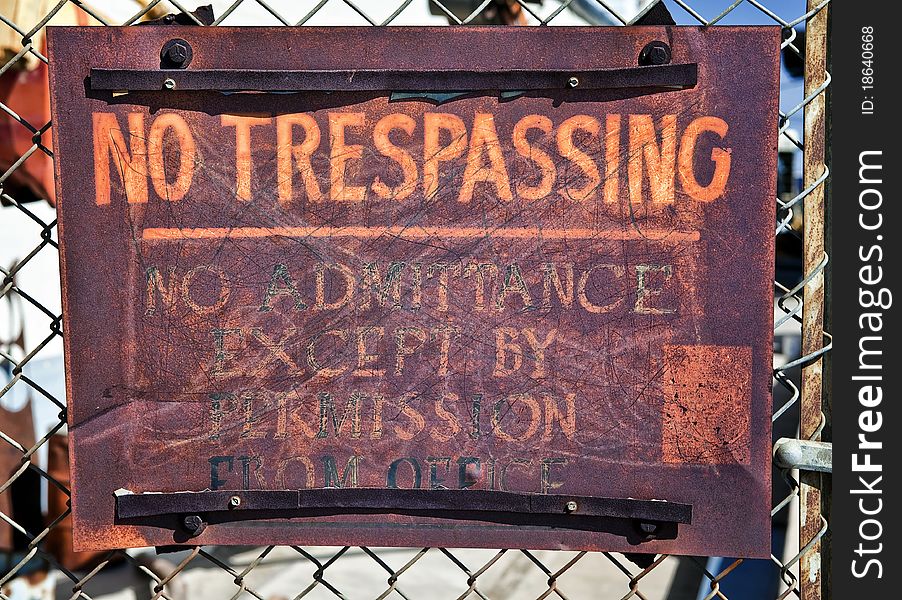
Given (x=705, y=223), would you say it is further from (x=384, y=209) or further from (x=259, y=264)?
(x=259, y=264)

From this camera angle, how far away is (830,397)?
4.25 feet

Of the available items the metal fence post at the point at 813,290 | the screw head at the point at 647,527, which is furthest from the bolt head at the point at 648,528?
the metal fence post at the point at 813,290

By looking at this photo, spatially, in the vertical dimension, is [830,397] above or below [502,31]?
below

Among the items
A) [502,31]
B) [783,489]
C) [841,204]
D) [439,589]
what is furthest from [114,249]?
[783,489]

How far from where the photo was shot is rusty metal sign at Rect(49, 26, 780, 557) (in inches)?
48.2

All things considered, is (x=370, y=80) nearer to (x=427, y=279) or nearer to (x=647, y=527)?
(x=427, y=279)

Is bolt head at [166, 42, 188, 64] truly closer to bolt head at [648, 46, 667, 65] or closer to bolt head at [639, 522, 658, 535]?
bolt head at [648, 46, 667, 65]

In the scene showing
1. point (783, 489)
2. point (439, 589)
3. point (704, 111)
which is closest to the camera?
point (704, 111)

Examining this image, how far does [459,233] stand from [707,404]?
49cm

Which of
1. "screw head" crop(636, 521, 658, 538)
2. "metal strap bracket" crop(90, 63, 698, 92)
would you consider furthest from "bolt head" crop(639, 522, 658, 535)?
"metal strap bracket" crop(90, 63, 698, 92)

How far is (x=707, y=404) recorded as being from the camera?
126cm

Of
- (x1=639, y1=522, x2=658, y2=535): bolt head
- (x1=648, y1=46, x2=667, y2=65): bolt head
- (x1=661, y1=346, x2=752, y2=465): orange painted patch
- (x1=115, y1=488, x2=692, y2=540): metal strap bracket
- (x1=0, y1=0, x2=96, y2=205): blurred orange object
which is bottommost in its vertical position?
(x1=639, y1=522, x2=658, y2=535): bolt head

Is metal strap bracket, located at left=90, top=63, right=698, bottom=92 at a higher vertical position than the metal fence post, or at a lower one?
higher

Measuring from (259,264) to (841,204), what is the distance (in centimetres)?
95
